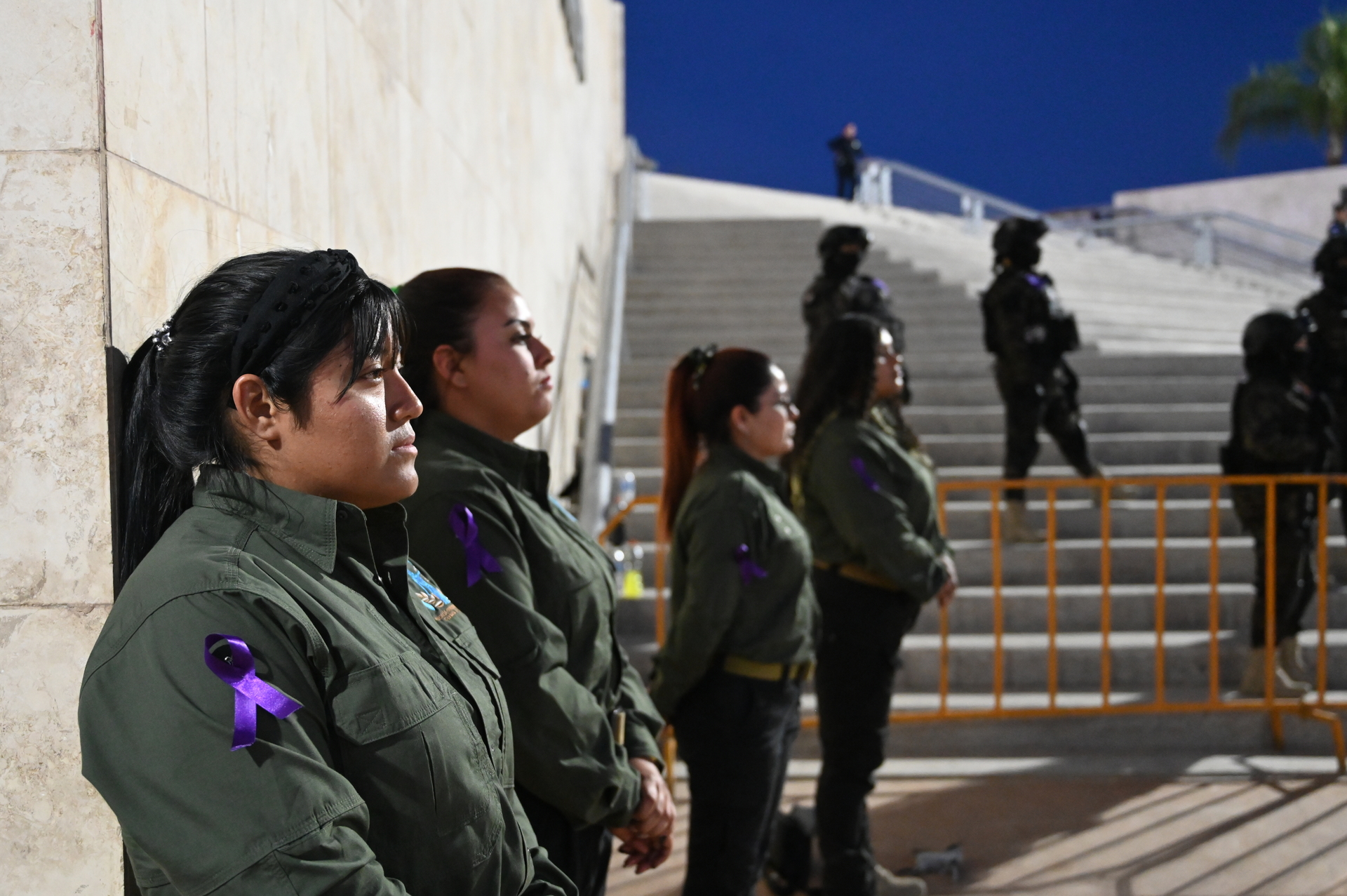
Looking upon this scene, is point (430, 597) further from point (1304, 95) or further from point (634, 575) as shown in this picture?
point (1304, 95)

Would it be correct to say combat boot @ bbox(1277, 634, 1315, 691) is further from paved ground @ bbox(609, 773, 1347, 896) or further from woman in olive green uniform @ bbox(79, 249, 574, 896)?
woman in olive green uniform @ bbox(79, 249, 574, 896)

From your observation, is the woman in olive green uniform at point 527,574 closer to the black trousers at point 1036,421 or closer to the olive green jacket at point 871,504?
the olive green jacket at point 871,504

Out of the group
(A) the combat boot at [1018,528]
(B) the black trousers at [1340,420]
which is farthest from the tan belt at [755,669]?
(B) the black trousers at [1340,420]

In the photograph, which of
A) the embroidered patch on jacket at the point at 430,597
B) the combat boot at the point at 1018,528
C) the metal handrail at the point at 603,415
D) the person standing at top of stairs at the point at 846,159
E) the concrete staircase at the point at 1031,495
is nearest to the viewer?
the embroidered patch on jacket at the point at 430,597

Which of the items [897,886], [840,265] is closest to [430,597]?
[897,886]

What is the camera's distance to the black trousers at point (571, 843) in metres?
2.02

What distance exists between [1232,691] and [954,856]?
244 centimetres

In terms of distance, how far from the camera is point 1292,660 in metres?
5.30

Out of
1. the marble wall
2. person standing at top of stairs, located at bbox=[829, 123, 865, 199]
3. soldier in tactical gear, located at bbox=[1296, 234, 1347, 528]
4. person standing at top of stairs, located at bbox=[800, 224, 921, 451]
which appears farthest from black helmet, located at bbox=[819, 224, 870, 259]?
person standing at top of stairs, located at bbox=[829, 123, 865, 199]

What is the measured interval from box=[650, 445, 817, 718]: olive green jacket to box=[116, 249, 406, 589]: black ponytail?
67.0 inches

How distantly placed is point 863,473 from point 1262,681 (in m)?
3.05

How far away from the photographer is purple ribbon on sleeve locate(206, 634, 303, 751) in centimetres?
106

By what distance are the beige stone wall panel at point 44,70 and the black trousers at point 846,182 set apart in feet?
66.4

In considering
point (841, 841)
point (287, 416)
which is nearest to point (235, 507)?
point (287, 416)
